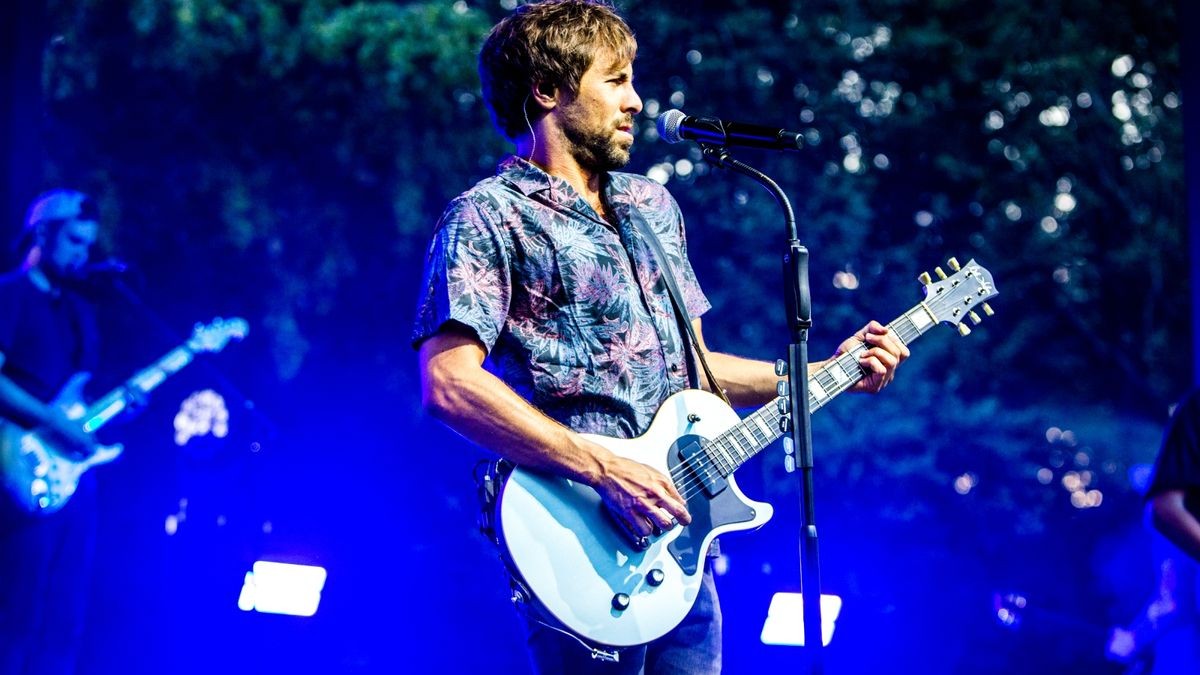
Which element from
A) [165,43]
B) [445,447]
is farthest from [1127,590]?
[165,43]

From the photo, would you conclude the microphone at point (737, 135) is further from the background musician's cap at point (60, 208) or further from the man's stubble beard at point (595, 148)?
the background musician's cap at point (60, 208)

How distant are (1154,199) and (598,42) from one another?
5.19 meters

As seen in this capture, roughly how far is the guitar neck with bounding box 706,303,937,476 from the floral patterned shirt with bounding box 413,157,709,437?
17 centimetres

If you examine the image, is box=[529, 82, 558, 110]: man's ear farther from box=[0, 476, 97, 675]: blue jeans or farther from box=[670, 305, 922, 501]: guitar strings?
box=[0, 476, 97, 675]: blue jeans

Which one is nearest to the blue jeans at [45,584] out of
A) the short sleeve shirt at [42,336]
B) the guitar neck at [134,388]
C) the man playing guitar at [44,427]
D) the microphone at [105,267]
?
the man playing guitar at [44,427]

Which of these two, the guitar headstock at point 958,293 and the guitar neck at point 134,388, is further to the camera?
the guitar neck at point 134,388

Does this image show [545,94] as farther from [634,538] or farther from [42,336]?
[42,336]

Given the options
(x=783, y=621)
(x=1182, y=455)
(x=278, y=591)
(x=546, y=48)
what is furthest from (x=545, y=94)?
(x=783, y=621)

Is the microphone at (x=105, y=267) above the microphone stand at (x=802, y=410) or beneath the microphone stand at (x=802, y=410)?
above

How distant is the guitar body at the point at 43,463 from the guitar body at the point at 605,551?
10.7 feet

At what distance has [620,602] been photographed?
2135 mm

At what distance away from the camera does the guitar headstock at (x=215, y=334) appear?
5145mm

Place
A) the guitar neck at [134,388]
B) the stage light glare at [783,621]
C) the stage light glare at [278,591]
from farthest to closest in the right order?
the guitar neck at [134,388]
the stage light glare at [783,621]
the stage light glare at [278,591]

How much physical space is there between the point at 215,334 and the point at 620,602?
3602mm
